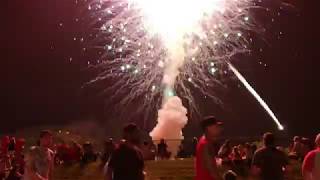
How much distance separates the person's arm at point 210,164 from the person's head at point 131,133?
3.47 feet

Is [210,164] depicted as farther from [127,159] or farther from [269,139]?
[269,139]

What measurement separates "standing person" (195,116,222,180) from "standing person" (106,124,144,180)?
0.92 metres

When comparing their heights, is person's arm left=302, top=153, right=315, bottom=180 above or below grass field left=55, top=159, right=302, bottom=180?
above

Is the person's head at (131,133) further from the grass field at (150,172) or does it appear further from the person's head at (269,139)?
the grass field at (150,172)

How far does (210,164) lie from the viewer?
948cm

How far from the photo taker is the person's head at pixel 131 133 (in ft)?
32.1

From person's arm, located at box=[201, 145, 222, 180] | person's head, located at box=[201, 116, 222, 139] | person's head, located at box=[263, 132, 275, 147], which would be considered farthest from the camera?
person's head, located at box=[263, 132, 275, 147]

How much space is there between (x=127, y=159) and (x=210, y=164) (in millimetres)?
1261

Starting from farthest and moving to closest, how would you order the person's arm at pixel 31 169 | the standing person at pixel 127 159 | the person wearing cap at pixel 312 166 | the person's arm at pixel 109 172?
the person wearing cap at pixel 312 166, the person's arm at pixel 31 169, the person's arm at pixel 109 172, the standing person at pixel 127 159

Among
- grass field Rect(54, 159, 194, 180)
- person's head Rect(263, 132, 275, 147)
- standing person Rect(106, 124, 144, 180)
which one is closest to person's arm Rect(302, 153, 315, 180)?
person's head Rect(263, 132, 275, 147)

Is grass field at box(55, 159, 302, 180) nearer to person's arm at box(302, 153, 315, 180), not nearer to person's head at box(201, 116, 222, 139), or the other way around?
person's arm at box(302, 153, 315, 180)

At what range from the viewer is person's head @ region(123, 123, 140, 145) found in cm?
980

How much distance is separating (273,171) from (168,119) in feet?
101

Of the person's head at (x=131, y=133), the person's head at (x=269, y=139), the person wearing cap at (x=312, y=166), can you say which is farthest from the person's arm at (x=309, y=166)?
the person's head at (x=131, y=133)
